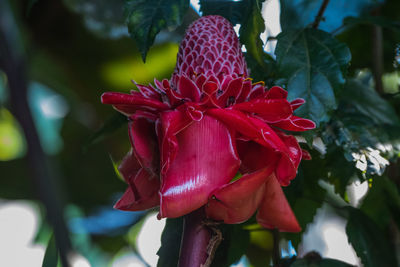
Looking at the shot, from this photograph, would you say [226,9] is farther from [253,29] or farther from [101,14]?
[101,14]

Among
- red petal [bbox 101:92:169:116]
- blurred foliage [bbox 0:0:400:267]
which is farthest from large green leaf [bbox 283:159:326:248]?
red petal [bbox 101:92:169:116]

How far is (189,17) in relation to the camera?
696 millimetres

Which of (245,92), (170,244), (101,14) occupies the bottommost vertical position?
(170,244)

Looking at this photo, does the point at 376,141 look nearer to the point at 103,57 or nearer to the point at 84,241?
the point at 103,57

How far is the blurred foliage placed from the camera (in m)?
0.21

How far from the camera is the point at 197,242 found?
1.49ft

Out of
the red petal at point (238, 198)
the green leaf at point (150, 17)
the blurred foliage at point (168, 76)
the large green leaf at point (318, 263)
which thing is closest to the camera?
the blurred foliage at point (168, 76)

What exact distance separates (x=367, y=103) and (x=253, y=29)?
29 cm

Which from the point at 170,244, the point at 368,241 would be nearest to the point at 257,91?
the point at 170,244

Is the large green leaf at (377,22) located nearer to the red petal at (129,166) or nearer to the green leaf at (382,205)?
the green leaf at (382,205)

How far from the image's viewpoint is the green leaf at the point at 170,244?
1.92 feet

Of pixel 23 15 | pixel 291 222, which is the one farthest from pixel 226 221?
pixel 23 15

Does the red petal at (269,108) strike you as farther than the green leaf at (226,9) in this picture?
No

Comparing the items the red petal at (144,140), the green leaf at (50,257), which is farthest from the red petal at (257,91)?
the green leaf at (50,257)
